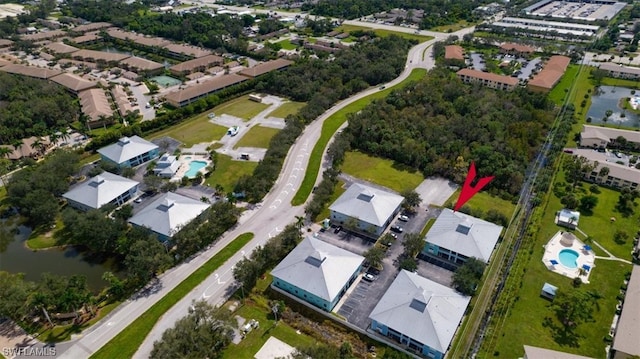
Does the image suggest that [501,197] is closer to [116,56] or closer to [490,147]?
[490,147]

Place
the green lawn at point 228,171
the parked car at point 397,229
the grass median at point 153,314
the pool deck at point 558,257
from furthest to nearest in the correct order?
the green lawn at point 228,171 → the parked car at point 397,229 → the pool deck at point 558,257 → the grass median at point 153,314

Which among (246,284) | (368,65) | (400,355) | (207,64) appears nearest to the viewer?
(400,355)

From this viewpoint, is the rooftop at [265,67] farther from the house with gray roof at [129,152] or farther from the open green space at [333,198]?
the open green space at [333,198]

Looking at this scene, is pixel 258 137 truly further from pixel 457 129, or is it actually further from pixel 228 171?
pixel 457 129

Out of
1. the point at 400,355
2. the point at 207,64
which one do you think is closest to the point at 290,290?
the point at 400,355

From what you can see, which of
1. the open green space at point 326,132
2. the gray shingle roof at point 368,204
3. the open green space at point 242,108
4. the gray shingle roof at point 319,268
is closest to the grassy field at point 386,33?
the open green space at point 326,132

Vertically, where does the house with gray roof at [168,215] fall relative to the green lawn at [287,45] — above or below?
below
